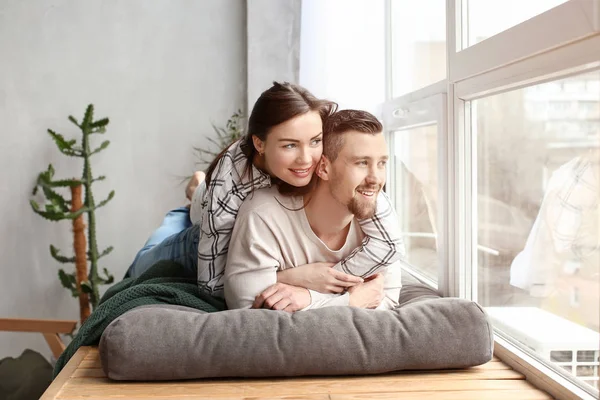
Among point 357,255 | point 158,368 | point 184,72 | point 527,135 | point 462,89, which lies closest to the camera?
point 158,368

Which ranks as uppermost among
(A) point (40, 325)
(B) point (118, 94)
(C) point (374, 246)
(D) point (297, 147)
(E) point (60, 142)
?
(B) point (118, 94)

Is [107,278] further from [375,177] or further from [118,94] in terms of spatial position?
[375,177]

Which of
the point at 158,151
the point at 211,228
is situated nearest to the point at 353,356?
the point at 211,228

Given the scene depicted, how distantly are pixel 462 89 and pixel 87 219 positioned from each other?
2332 millimetres

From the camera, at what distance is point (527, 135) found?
140 cm

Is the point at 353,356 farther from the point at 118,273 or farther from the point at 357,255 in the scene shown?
the point at 118,273

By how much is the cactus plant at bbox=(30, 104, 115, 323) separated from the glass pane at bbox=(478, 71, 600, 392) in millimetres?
2012

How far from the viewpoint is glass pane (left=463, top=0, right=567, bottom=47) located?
4.32 ft

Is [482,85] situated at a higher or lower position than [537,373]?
higher

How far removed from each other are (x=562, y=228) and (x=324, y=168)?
1.60ft

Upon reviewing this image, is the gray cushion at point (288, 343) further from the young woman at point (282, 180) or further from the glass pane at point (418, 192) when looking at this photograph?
the glass pane at point (418, 192)

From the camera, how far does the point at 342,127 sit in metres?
1.42

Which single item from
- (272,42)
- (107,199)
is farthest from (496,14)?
(107,199)

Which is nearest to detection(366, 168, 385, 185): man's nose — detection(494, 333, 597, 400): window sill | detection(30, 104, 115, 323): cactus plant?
detection(494, 333, 597, 400): window sill
